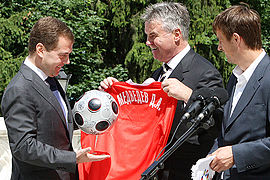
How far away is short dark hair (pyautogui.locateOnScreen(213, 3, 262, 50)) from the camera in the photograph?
8.63 ft

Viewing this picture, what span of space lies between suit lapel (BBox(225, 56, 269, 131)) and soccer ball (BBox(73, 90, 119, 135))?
1.01 meters

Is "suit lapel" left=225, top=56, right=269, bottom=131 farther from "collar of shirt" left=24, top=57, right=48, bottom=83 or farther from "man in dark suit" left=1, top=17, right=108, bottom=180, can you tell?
"collar of shirt" left=24, top=57, right=48, bottom=83

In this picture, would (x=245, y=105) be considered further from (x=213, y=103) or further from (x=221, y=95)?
(x=213, y=103)

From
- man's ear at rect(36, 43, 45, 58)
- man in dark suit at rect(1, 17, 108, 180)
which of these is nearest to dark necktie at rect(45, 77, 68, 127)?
man in dark suit at rect(1, 17, 108, 180)

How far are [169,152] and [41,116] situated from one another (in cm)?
108

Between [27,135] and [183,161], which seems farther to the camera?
[183,161]

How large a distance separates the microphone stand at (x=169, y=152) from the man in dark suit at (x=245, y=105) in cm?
36

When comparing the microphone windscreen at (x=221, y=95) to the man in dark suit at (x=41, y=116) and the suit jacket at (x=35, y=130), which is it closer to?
the man in dark suit at (x=41, y=116)

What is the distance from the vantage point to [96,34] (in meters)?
13.1

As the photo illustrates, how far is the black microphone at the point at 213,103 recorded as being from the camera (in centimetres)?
222

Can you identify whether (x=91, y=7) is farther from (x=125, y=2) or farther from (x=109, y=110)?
(x=109, y=110)

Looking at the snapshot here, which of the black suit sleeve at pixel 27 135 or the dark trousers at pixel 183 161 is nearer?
the black suit sleeve at pixel 27 135

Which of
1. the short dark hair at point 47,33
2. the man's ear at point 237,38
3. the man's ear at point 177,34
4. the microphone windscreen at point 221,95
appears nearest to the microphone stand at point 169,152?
the microphone windscreen at point 221,95

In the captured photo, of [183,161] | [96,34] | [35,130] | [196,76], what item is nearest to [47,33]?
[35,130]
